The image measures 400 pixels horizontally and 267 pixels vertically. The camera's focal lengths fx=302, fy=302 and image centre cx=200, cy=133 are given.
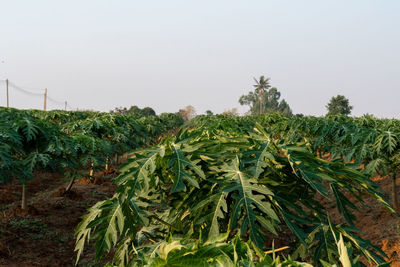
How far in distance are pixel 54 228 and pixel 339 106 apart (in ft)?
175

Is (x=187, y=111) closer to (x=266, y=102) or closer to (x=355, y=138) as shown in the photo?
(x=266, y=102)

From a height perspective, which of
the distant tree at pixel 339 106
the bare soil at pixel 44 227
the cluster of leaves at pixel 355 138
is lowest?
the bare soil at pixel 44 227

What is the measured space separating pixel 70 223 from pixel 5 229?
1.19 meters

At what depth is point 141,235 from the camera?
6.93 ft

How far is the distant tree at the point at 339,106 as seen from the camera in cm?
5172

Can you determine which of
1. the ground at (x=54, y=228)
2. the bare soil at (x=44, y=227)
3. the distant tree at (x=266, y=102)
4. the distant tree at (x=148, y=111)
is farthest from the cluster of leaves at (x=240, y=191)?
the distant tree at (x=266, y=102)

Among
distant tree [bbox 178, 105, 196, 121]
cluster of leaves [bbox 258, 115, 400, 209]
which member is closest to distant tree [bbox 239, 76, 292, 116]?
distant tree [bbox 178, 105, 196, 121]

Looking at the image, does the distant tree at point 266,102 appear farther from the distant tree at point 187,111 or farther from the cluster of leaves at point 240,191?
the cluster of leaves at point 240,191

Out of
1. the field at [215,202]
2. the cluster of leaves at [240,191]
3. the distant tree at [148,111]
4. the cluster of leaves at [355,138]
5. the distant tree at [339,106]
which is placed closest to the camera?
the field at [215,202]

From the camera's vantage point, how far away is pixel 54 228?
603cm

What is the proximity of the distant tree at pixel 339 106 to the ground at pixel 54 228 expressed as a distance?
157ft

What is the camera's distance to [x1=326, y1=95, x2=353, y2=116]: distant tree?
51725 mm

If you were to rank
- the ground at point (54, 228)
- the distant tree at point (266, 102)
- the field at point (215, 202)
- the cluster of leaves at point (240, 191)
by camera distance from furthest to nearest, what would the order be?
1. the distant tree at point (266, 102)
2. the ground at point (54, 228)
3. the cluster of leaves at point (240, 191)
4. the field at point (215, 202)

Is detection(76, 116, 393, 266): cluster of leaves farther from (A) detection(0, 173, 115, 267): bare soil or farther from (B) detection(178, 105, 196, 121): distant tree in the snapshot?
(B) detection(178, 105, 196, 121): distant tree
